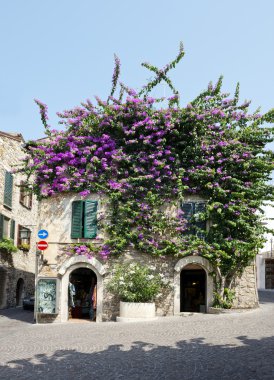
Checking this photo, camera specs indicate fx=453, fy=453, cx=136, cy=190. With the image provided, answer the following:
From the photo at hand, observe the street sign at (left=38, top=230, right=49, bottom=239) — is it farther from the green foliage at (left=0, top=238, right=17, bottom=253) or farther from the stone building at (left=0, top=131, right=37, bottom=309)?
the green foliage at (left=0, top=238, right=17, bottom=253)

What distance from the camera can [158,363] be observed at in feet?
28.2

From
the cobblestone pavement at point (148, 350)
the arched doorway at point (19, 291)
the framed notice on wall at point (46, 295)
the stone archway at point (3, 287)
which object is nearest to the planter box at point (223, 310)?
the cobblestone pavement at point (148, 350)

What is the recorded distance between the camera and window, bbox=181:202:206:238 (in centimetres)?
1596

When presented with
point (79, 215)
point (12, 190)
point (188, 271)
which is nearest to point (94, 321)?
point (79, 215)

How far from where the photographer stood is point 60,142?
16922mm

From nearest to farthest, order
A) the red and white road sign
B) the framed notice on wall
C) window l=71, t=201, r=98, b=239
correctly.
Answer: the framed notice on wall → the red and white road sign → window l=71, t=201, r=98, b=239

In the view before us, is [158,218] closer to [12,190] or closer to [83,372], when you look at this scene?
[83,372]

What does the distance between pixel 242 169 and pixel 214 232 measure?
2481mm

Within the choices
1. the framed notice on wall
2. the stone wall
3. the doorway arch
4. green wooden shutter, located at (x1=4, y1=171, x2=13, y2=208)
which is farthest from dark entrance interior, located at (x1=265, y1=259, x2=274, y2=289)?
the framed notice on wall

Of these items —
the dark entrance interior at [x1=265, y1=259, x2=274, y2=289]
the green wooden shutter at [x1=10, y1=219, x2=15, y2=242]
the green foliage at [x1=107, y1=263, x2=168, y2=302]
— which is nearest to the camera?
the green foliage at [x1=107, y1=263, x2=168, y2=302]

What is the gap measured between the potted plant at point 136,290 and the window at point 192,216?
2049 mm

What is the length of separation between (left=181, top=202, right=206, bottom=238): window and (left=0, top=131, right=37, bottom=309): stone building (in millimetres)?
8800

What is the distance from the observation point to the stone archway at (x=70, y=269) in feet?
51.9

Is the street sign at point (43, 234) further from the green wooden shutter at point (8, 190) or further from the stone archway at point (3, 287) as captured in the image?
the stone archway at point (3, 287)
